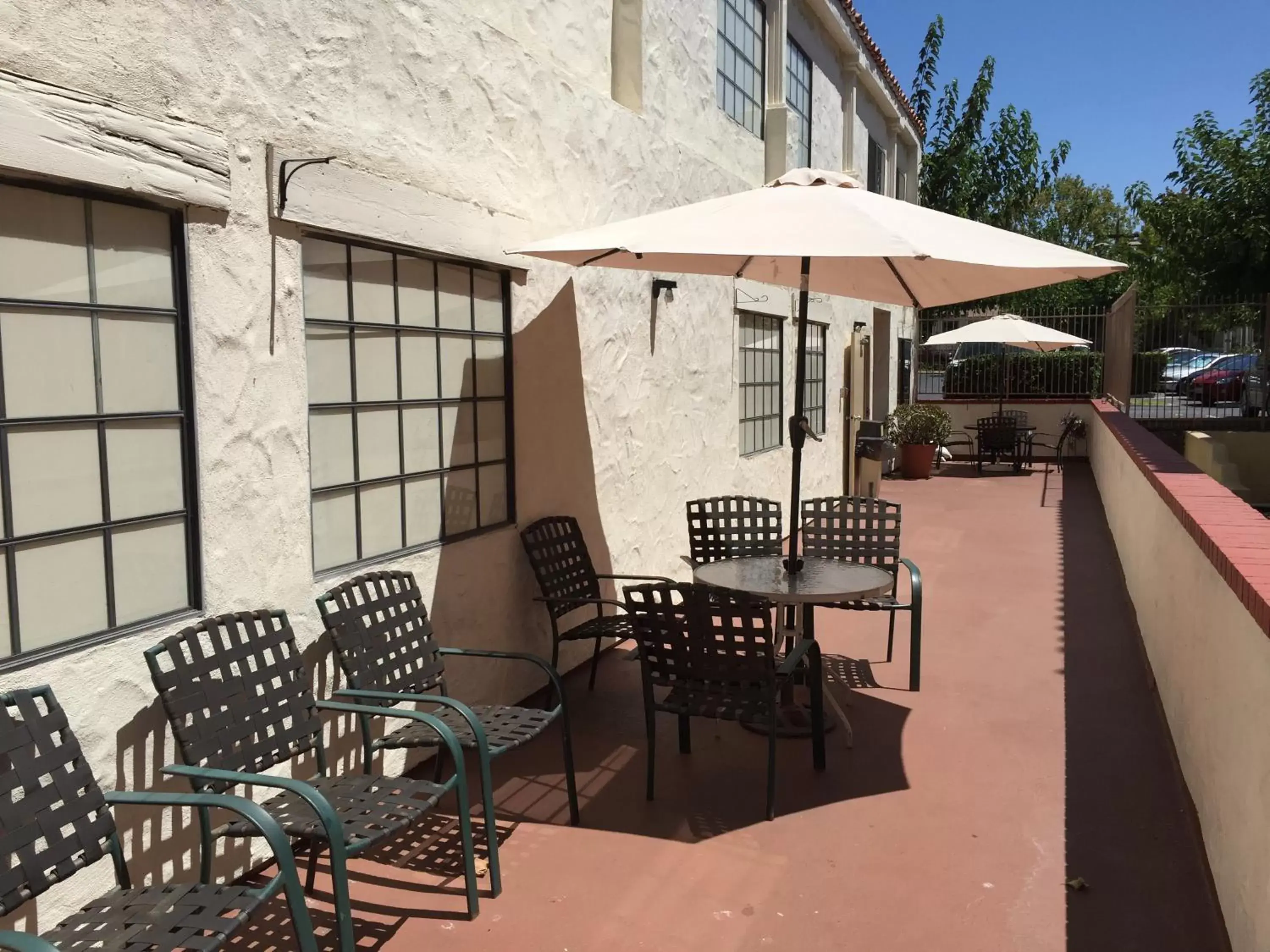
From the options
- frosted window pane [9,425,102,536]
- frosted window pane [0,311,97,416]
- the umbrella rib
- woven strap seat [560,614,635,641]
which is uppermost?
the umbrella rib

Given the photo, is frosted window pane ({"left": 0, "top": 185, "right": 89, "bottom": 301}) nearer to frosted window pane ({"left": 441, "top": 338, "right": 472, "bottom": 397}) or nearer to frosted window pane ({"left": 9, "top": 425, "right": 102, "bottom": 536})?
frosted window pane ({"left": 9, "top": 425, "right": 102, "bottom": 536})

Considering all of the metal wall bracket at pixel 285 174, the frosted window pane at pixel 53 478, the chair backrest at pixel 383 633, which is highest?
the metal wall bracket at pixel 285 174

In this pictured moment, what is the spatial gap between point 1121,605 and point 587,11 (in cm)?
573

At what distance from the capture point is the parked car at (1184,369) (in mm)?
14336

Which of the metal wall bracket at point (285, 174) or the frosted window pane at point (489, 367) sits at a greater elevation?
the metal wall bracket at point (285, 174)

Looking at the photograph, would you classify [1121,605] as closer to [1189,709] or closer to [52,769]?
[1189,709]

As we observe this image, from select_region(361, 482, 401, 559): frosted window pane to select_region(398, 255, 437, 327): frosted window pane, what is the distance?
77cm

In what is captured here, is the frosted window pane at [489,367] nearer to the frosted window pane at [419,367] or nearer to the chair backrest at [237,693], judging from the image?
the frosted window pane at [419,367]

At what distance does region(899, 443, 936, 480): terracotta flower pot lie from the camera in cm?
1548

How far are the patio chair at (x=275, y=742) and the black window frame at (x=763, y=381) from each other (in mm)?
5695

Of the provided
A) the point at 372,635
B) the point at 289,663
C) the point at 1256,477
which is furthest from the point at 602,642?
the point at 1256,477

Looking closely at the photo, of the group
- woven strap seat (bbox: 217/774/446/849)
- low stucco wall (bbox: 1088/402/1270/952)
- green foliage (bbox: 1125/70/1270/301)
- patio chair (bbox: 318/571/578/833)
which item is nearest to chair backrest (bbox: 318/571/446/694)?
patio chair (bbox: 318/571/578/833)

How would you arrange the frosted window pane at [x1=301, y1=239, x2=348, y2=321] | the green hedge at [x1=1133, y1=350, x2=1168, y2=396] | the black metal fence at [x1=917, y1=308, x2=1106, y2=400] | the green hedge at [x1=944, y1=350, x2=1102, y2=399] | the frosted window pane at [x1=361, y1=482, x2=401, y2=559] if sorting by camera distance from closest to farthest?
the frosted window pane at [x1=301, y1=239, x2=348, y2=321]
the frosted window pane at [x1=361, y1=482, x2=401, y2=559]
the green hedge at [x1=1133, y1=350, x2=1168, y2=396]
the black metal fence at [x1=917, y1=308, x2=1106, y2=400]
the green hedge at [x1=944, y1=350, x2=1102, y2=399]

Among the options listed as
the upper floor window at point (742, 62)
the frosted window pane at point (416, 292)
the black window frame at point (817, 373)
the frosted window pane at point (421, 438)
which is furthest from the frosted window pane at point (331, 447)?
the black window frame at point (817, 373)
